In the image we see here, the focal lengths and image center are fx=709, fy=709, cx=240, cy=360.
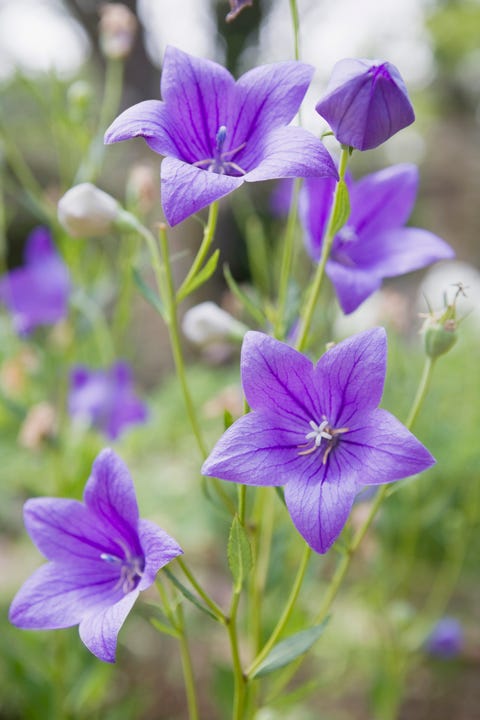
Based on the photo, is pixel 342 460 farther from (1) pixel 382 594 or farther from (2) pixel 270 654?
(1) pixel 382 594

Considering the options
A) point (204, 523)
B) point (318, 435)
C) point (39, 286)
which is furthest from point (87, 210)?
point (204, 523)

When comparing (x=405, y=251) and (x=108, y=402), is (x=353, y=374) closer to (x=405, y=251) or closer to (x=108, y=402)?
(x=405, y=251)

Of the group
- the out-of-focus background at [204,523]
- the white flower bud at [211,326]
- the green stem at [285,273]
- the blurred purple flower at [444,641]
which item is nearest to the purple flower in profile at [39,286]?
the out-of-focus background at [204,523]

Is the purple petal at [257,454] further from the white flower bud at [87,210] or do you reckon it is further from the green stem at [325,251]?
the white flower bud at [87,210]

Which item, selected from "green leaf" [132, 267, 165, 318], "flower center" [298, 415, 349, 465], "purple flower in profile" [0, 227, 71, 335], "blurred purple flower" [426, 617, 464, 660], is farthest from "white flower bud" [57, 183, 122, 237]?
"blurred purple flower" [426, 617, 464, 660]

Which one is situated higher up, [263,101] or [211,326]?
[263,101]
